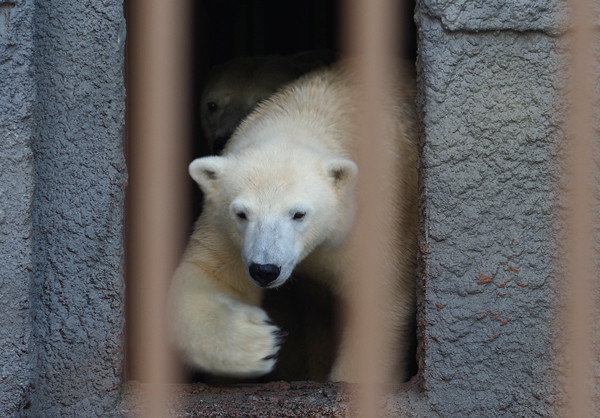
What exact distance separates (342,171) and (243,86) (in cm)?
148

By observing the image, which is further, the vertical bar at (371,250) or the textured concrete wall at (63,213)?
the vertical bar at (371,250)

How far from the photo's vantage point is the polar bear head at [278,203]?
216cm

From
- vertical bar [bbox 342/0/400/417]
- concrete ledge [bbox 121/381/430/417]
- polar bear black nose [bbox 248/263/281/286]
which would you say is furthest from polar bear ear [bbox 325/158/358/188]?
concrete ledge [bbox 121/381/430/417]

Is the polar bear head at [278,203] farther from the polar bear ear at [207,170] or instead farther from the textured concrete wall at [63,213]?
the textured concrete wall at [63,213]

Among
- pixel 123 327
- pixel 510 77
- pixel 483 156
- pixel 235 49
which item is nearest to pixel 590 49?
pixel 510 77


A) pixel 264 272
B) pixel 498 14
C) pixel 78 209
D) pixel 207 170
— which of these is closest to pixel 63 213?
pixel 78 209

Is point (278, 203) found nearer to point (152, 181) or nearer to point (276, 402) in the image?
point (152, 181)

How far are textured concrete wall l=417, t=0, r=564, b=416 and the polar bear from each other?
1.49 m

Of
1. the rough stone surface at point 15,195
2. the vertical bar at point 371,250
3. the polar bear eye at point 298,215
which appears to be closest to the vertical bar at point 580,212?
the vertical bar at point 371,250

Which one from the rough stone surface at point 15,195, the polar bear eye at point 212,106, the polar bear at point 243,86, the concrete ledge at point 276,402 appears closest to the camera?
the rough stone surface at point 15,195

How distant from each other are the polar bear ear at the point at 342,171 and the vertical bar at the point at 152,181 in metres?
0.45

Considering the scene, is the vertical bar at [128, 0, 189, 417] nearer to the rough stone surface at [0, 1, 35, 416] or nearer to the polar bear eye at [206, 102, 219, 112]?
the rough stone surface at [0, 1, 35, 416]

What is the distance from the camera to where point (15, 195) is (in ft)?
6.92

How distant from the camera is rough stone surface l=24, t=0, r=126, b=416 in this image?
2166mm
